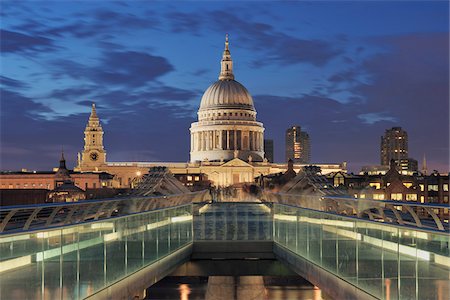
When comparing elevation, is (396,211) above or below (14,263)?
above

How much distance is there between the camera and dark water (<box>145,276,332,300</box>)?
145ft

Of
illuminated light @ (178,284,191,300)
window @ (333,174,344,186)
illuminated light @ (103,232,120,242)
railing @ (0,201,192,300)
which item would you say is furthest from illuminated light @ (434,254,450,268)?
window @ (333,174,344,186)

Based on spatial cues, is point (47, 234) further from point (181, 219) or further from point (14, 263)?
point (181, 219)

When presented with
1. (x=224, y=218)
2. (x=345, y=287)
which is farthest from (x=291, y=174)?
(x=345, y=287)

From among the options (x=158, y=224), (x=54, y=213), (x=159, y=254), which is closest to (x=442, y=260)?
(x=54, y=213)

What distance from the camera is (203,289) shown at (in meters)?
48.2

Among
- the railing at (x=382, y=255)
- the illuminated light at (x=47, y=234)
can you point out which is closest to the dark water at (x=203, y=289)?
the railing at (x=382, y=255)

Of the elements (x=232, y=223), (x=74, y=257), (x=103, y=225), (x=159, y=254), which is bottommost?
(x=159, y=254)

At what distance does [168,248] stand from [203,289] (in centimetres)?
2589

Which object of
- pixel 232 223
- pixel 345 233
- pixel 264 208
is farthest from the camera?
pixel 264 208

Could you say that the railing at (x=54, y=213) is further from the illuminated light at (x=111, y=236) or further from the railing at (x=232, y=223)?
the railing at (x=232, y=223)

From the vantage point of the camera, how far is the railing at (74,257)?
37.8 feet

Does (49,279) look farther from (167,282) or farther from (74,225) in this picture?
(167,282)

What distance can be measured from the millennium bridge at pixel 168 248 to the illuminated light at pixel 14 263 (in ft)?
0.05
